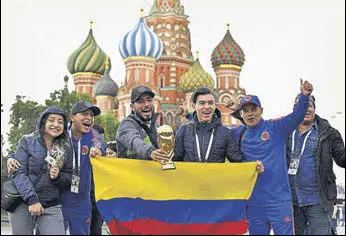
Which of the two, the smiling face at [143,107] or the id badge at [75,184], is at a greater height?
the smiling face at [143,107]

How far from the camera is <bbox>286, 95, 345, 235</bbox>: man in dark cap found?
17.8 ft

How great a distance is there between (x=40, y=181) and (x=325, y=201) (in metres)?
2.54

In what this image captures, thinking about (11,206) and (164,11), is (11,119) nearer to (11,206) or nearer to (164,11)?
(164,11)

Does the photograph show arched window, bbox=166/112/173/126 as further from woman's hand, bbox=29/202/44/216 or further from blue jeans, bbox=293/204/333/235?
woman's hand, bbox=29/202/44/216

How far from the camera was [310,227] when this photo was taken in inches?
217

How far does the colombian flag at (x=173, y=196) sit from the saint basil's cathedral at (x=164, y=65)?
3191cm

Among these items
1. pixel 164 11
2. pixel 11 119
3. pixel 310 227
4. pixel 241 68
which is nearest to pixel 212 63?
pixel 241 68

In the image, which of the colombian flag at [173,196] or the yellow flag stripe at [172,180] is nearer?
the colombian flag at [173,196]

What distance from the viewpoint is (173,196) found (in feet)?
16.1

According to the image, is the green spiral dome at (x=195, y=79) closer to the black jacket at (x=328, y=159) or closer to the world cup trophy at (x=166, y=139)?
the black jacket at (x=328, y=159)

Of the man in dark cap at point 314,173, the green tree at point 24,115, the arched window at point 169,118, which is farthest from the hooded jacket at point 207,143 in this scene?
the arched window at point 169,118

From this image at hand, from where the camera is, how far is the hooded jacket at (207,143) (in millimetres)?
5148

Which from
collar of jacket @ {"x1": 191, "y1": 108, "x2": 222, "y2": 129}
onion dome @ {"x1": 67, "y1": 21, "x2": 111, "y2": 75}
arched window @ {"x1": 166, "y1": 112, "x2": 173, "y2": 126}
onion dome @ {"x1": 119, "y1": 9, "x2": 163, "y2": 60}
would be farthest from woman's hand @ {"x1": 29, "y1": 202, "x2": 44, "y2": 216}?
onion dome @ {"x1": 67, "y1": 21, "x2": 111, "y2": 75}

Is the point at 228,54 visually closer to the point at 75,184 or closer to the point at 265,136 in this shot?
the point at 265,136
